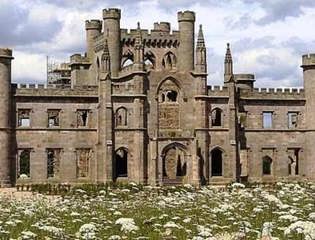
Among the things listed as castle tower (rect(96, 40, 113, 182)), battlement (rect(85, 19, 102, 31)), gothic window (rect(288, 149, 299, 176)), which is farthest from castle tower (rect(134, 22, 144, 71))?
gothic window (rect(288, 149, 299, 176))

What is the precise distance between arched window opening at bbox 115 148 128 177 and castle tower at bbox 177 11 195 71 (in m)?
9.05

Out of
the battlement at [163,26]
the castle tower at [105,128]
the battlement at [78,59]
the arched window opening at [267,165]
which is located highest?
the battlement at [163,26]

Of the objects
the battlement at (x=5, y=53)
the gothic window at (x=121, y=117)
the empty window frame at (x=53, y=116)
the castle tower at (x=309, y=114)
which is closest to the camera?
the battlement at (x=5, y=53)

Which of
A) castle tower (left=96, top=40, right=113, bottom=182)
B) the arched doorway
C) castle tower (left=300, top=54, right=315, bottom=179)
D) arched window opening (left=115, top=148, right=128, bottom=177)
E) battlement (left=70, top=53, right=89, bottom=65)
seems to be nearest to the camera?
castle tower (left=96, top=40, right=113, bottom=182)

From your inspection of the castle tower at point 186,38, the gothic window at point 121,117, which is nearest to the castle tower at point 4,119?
the gothic window at point 121,117

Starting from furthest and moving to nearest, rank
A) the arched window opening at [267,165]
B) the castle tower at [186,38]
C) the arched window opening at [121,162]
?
1. the castle tower at [186,38]
2. the arched window opening at [267,165]
3. the arched window opening at [121,162]

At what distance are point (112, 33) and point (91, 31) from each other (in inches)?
222

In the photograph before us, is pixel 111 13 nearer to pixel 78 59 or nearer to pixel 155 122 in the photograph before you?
pixel 78 59

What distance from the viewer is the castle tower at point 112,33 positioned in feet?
207

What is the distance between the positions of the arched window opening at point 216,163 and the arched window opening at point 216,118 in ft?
7.28

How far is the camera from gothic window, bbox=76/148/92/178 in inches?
2274

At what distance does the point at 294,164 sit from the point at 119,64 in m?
17.0

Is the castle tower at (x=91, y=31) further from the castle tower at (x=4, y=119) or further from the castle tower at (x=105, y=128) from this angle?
the castle tower at (x=4, y=119)

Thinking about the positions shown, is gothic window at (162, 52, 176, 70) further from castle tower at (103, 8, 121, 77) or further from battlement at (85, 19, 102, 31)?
battlement at (85, 19, 102, 31)
